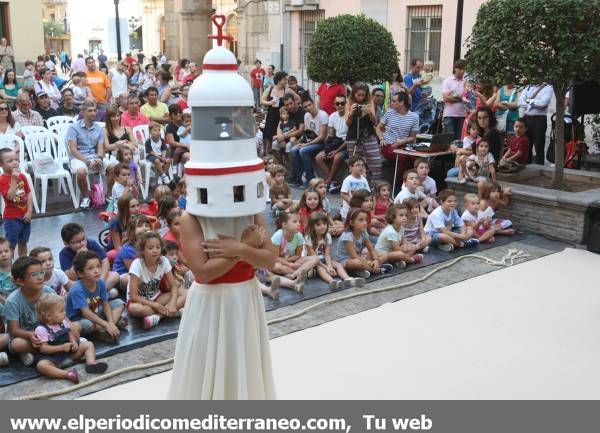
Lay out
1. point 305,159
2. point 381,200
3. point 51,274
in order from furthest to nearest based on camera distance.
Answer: point 305,159 → point 381,200 → point 51,274

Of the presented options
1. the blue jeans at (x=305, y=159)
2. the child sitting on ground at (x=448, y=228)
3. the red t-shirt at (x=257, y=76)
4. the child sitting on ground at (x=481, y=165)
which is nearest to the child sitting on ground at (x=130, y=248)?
the child sitting on ground at (x=448, y=228)

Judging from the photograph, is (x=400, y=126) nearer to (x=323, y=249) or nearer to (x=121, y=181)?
(x=323, y=249)

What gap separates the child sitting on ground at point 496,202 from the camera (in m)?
7.73

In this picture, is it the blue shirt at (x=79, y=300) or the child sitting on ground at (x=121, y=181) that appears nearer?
the blue shirt at (x=79, y=300)

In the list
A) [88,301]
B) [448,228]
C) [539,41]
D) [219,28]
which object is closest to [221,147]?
[219,28]

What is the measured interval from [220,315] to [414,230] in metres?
4.29

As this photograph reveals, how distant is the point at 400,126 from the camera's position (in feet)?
31.2

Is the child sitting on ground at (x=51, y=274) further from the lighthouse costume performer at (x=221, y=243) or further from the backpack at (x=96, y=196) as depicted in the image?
the backpack at (x=96, y=196)

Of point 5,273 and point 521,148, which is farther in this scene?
point 521,148

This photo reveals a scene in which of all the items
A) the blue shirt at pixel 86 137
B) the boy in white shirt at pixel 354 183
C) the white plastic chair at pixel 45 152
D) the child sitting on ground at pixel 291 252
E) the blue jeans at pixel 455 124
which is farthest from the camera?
the blue jeans at pixel 455 124

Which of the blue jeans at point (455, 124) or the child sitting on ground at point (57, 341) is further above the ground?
the blue jeans at point (455, 124)

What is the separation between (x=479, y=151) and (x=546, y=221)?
1189 mm

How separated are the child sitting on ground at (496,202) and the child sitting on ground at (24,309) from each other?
489 centimetres
